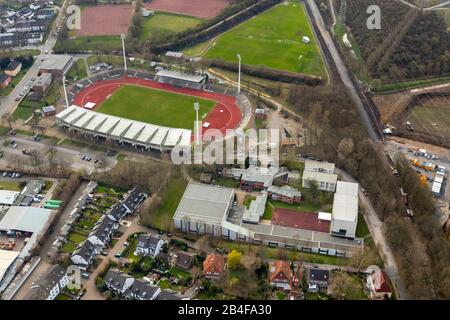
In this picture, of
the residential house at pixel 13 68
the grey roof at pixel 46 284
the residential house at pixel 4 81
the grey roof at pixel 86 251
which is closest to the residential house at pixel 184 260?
the grey roof at pixel 86 251

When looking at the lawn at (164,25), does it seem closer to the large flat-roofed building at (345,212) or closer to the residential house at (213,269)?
the large flat-roofed building at (345,212)

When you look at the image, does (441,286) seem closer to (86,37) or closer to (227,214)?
(227,214)

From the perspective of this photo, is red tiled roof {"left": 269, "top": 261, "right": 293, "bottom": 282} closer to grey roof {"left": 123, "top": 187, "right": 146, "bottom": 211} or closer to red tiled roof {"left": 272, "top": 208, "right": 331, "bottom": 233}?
red tiled roof {"left": 272, "top": 208, "right": 331, "bottom": 233}

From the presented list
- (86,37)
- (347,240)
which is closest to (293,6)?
(86,37)

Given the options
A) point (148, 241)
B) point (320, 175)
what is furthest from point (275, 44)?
point (148, 241)

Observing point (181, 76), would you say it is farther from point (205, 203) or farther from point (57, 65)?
point (205, 203)

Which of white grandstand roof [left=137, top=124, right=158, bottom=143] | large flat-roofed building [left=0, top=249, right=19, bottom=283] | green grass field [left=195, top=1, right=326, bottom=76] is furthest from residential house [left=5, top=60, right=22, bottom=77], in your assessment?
large flat-roofed building [left=0, top=249, right=19, bottom=283]

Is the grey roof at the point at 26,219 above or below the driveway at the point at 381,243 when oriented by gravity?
above
